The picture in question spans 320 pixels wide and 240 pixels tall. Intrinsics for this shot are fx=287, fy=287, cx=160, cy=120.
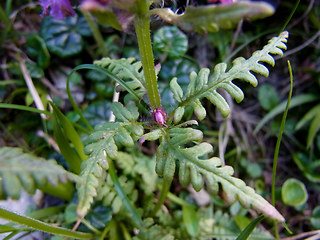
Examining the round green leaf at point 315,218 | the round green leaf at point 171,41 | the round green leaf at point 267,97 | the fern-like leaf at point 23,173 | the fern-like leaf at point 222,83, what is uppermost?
the round green leaf at point 171,41

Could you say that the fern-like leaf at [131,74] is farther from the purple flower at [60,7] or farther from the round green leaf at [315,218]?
the round green leaf at [315,218]

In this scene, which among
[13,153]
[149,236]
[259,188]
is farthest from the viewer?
[259,188]

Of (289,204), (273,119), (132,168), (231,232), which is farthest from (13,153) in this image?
(273,119)

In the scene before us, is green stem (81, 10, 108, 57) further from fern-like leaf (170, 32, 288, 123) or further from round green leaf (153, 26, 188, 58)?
fern-like leaf (170, 32, 288, 123)

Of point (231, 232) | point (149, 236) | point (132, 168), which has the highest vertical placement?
point (132, 168)

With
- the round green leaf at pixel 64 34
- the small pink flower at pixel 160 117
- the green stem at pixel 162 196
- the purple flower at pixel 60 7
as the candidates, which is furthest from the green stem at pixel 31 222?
the round green leaf at pixel 64 34

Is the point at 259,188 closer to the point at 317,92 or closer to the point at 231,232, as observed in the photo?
the point at 231,232
